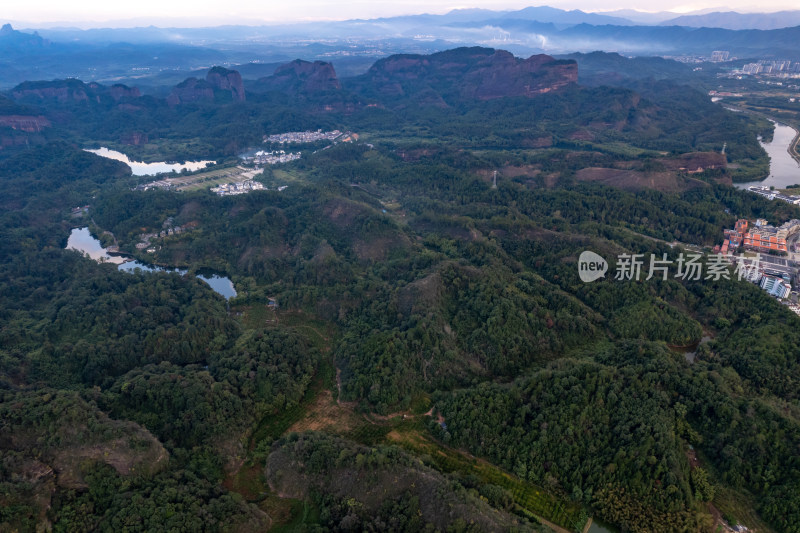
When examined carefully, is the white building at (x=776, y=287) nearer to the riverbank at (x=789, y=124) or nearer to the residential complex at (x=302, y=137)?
the riverbank at (x=789, y=124)

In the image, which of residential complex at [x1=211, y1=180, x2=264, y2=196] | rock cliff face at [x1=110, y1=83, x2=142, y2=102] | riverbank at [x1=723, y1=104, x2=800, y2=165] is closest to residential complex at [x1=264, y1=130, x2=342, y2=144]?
residential complex at [x1=211, y1=180, x2=264, y2=196]

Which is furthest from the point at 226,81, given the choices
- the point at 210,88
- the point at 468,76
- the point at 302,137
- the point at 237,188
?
the point at 468,76

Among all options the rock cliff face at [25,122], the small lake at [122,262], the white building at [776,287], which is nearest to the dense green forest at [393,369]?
Answer: the small lake at [122,262]

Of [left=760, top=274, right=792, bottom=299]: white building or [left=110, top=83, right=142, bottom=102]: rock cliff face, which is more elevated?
[left=110, top=83, right=142, bottom=102]: rock cliff face

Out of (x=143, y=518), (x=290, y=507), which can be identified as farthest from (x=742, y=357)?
(x=143, y=518)

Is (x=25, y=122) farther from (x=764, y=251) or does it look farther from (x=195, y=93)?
(x=764, y=251)

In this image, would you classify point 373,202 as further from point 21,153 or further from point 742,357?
point 21,153

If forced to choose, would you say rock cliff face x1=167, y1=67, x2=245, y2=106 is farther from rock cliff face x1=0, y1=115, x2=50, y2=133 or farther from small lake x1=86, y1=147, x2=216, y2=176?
small lake x1=86, y1=147, x2=216, y2=176
